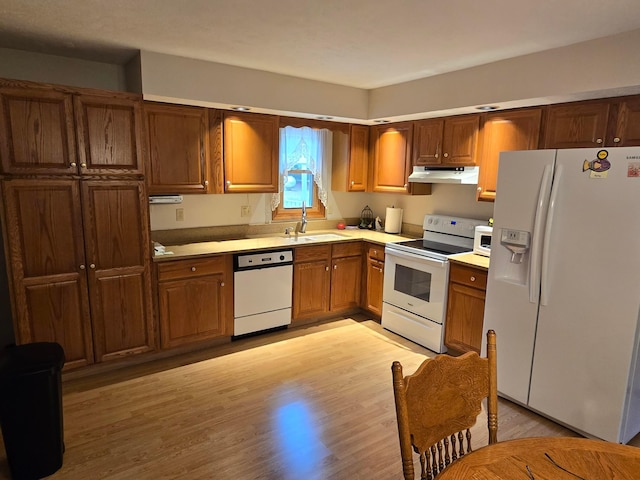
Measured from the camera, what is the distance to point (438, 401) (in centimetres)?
134

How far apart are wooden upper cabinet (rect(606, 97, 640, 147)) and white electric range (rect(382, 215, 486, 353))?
52.2 inches

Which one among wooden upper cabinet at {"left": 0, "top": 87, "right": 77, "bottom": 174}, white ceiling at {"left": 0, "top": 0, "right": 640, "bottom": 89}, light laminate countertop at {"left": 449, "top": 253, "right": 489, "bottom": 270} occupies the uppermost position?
white ceiling at {"left": 0, "top": 0, "right": 640, "bottom": 89}

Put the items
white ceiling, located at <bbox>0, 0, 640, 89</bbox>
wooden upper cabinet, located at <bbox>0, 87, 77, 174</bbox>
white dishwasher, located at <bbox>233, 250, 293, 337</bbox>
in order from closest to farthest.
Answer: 1. white ceiling, located at <bbox>0, 0, 640, 89</bbox>
2. wooden upper cabinet, located at <bbox>0, 87, 77, 174</bbox>
3. white dishwasher, located at <bbox>233, 250, 293, 337</bbox>

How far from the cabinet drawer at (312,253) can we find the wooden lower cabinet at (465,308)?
49.6 inches

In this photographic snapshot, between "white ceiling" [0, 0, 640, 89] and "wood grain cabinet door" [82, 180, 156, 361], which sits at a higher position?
"white ceiling" [0, 0, 640, 89]

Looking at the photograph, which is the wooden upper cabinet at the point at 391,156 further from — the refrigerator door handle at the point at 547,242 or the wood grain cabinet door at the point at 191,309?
the wood grain cabinet door at the point at 191,309

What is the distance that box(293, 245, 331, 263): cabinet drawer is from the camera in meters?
3.95

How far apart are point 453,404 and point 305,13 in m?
2.04

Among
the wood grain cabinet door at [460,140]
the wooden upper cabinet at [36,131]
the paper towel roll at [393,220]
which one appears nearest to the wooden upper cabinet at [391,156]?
the paper towel roll at [393,220]

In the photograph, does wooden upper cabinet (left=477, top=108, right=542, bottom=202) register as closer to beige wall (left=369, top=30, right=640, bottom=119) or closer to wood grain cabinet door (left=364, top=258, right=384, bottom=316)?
beige wall (left=369, top=30, right=640, bottom=119)

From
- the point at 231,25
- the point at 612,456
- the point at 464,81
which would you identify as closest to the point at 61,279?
the point at 231,25

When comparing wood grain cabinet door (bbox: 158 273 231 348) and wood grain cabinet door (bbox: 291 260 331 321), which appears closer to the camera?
wood grain cabinet door (bbox: 158 273 231 348)

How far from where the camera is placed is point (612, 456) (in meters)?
1.25

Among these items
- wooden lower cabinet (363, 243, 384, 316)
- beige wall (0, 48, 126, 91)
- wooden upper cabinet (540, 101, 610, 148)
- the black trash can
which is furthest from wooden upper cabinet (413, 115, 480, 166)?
the black trash can
